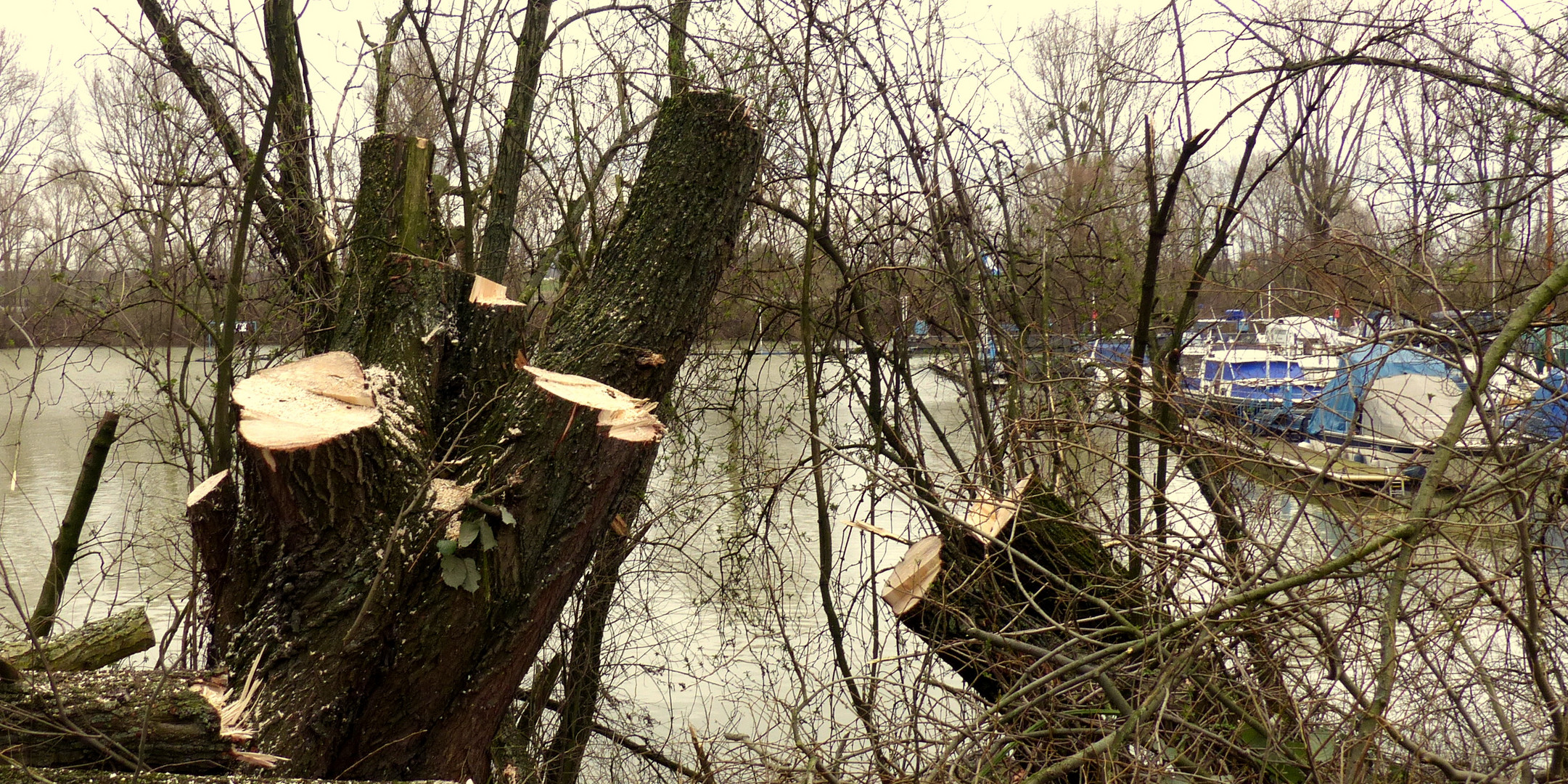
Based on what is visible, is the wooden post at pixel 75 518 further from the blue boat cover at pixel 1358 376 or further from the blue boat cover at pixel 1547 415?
the blue boat cover at pixel 1547 415

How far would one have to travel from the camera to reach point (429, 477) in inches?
91.7

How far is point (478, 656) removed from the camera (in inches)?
103

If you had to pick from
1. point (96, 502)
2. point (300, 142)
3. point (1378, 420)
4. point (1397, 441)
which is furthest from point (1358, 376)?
point (96, 502)

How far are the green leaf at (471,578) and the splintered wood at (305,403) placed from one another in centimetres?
43

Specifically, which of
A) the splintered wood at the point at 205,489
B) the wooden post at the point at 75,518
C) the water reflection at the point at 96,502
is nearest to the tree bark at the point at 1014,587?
the splintered wood at the point at 205,489

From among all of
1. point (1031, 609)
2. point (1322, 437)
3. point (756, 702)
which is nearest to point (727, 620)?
point (756, 702)

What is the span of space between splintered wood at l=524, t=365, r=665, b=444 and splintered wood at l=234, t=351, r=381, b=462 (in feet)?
1.53

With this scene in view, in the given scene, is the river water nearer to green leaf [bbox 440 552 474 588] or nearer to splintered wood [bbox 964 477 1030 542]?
splintered wood [bbox 964 477 1030 542]

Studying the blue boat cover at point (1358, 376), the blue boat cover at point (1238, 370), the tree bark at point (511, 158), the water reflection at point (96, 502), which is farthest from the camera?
the tree bark at point (511, 158)

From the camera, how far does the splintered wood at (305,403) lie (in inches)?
90.8

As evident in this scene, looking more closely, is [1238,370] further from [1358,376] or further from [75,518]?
[75,518]

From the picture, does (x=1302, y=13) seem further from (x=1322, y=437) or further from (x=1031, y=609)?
(x=1031, y=609)

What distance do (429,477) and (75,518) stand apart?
198cm

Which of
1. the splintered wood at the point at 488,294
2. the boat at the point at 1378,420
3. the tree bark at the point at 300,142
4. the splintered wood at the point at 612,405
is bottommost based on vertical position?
the splintered wood at the point at 612,405
